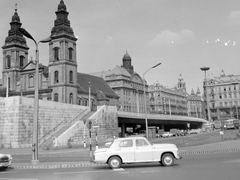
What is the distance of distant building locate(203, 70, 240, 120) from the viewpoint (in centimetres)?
12656

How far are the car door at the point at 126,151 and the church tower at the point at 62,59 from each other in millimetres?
47491

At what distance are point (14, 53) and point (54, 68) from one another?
55.9 ft

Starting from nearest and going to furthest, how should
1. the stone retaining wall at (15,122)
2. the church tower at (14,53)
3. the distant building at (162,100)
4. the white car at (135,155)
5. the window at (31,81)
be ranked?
1. the white car at (135,155)
2. the stone retaining wall at (15,122)
3. the window at (31,81)
4. the church tower at (14,53)
5. the distant building at (162,100)

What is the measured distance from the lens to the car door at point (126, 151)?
47.8 feet

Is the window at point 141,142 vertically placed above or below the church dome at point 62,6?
below

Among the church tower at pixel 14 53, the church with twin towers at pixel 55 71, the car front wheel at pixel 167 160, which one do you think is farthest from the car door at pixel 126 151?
the church tower at pixel 14 53

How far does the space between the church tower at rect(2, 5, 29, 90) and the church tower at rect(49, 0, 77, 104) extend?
591 inches

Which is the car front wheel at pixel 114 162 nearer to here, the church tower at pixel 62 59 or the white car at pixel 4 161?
the white car at pixel 4 161

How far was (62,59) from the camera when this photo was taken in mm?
60969

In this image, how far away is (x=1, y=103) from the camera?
3916 centimetres

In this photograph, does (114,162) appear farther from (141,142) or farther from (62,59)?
(62,59)

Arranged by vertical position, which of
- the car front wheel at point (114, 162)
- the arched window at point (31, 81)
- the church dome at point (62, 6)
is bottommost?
the car front wheel at point (114, 162)

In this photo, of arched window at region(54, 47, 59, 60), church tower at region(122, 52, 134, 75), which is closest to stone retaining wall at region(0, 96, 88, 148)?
arched window at region(54, 47, 59, 60)

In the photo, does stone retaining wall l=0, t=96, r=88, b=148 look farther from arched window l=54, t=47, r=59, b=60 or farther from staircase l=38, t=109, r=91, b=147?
arched window l=54, t=47, r=59, b=60
